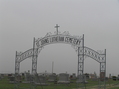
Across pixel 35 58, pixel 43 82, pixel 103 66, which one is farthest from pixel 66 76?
pixel 103 66

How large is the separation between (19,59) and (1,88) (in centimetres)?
295

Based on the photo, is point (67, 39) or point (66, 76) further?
point (66, 76)

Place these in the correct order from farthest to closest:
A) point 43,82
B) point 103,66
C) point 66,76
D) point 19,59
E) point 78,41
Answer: point 66,76 → point 43,82 → point 19,59 → point 78,41 → point 103,66

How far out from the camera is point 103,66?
1405 centimetres

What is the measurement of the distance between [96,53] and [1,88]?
271 inches

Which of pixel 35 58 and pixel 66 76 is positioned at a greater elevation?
pixel 35 58

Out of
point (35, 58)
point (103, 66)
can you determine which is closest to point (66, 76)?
point (35, 58)

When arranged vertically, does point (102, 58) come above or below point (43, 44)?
below

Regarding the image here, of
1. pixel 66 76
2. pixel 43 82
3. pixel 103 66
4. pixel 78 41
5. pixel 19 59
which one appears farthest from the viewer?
pixel 66 76

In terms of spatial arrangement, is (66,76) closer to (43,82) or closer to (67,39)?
(43,82)

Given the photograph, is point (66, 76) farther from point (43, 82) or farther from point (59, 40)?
point (59, 40)

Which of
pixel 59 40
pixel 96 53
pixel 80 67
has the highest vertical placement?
pixel 59 40

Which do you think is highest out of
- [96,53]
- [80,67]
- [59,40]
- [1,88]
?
[59,40]

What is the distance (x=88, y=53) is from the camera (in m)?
14.7
